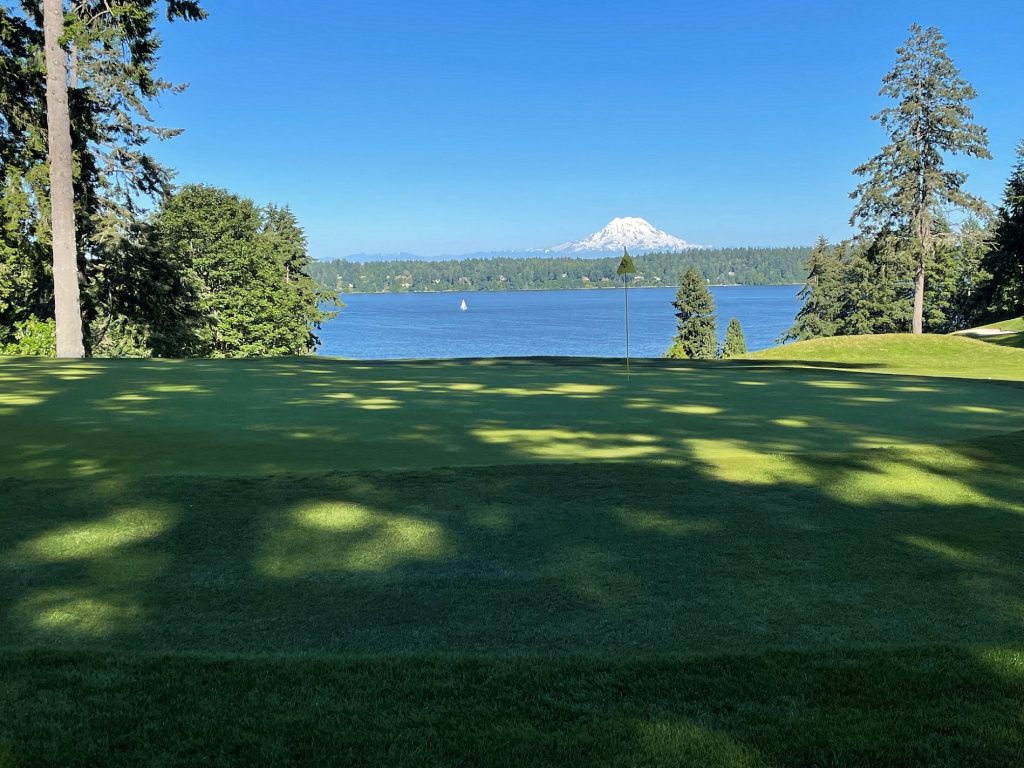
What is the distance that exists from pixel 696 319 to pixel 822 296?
1493 cm

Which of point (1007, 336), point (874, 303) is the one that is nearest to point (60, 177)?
point (1007, 336)

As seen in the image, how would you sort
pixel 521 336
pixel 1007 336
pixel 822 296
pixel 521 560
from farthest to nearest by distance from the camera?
pixel 521 336, pixel 822 296, pixel 1007 336, pixel 521 560

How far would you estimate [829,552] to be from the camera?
17.3ft

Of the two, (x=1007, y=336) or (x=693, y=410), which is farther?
(x=1007, y=336)

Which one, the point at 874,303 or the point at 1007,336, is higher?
the point at 874,303

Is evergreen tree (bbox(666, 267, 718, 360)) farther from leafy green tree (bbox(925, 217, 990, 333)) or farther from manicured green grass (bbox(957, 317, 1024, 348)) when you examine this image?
manicured green grass (bbox(957, 317, 1024, 348))

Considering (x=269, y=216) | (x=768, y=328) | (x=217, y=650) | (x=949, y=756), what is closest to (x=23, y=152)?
(x=217, y=650)

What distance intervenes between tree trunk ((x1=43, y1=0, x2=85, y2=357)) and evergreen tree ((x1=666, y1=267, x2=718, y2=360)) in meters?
73.6

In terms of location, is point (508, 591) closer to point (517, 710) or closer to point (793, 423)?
point (517, 710)

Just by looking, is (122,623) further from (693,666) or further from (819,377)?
(819,377)

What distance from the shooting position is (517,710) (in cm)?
326

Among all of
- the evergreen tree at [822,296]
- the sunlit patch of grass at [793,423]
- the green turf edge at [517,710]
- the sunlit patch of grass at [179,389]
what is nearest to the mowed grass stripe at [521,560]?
the green turf edge at [517,710]

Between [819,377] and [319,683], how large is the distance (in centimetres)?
1416

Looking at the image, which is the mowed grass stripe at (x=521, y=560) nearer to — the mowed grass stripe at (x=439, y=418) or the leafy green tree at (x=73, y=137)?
the mowed grass stripe at (x=439, y=418)
